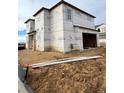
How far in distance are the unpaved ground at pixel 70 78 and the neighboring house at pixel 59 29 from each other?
0.34 ft

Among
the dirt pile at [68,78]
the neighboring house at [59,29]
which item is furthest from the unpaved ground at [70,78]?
the neighboring house at [59,29]

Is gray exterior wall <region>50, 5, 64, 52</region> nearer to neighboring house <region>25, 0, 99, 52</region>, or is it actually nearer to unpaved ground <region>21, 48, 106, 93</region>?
neighboring house <region>25, 0, 99, 52</region>

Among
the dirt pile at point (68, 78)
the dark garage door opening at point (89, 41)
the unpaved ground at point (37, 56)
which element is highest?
the dark garage door opening at point (89, 41)

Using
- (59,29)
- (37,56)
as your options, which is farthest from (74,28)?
(37,56)

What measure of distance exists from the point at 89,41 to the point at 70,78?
34 cm

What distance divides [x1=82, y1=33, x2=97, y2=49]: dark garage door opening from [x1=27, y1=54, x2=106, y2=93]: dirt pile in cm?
15

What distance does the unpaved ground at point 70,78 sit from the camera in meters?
1.25

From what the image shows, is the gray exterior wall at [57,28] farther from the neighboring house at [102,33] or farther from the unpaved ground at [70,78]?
the neighboring house at [102,33]

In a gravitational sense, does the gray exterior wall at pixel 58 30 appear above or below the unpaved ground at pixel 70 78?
above

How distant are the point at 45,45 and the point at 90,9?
48 centimetres

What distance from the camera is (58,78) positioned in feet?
4.15

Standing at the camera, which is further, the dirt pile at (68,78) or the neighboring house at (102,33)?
the neighboring house at (102,33)

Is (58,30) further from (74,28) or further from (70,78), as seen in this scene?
(70,78)
